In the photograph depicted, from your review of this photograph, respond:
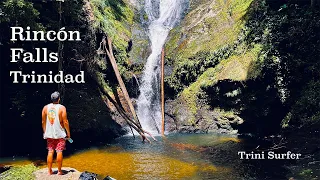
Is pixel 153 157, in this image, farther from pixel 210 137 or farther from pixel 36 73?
pixel 36 73

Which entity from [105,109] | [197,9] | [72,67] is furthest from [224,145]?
[197,9]

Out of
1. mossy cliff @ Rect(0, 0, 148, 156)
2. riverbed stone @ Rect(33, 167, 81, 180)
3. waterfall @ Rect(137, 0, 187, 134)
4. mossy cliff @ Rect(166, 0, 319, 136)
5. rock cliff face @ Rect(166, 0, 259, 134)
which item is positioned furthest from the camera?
waterfall @ Rect(137, 0, 187, 134)

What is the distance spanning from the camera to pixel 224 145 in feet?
46.5

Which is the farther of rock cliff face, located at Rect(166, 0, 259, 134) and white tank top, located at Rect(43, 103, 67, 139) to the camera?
rock cliff face, located at Rect(166, 0, 259, 134)

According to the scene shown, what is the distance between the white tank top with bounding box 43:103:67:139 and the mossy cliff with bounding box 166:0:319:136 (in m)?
10.3

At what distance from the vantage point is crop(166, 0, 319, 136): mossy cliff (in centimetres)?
1505

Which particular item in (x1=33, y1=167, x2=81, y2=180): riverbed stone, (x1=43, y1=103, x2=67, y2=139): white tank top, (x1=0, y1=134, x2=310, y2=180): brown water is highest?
(x1=43, y1=103, x2=67, y2=139): white tank top

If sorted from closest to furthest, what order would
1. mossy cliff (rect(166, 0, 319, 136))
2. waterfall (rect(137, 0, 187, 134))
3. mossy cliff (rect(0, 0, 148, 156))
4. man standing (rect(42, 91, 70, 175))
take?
man standing (rect(42, 91, 70, 175))
mossy cliff (rect(0, 0, 148, 156))
mossy cliff (rect(166, 0, 319, 136))
waterfall (rect(137, 0, 187, 134))

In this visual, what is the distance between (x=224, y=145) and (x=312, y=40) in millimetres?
6648

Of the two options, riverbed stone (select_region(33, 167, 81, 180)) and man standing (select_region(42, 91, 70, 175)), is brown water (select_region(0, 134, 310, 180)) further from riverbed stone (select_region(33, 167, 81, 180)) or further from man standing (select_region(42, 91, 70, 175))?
man standing (select_region(42, 91, 70, 175))

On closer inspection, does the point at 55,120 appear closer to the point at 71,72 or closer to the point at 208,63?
the point at 71,72

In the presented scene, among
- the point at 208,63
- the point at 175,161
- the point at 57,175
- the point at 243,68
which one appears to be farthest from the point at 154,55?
the point at 57,175

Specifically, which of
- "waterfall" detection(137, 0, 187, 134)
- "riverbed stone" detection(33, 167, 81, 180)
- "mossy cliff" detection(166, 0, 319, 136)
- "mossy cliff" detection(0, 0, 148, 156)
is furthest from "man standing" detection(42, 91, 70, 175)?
"waterfall" detection(137, 0, 187, 134)

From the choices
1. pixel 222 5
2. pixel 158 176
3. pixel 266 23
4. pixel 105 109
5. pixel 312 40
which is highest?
pixel 222 5
